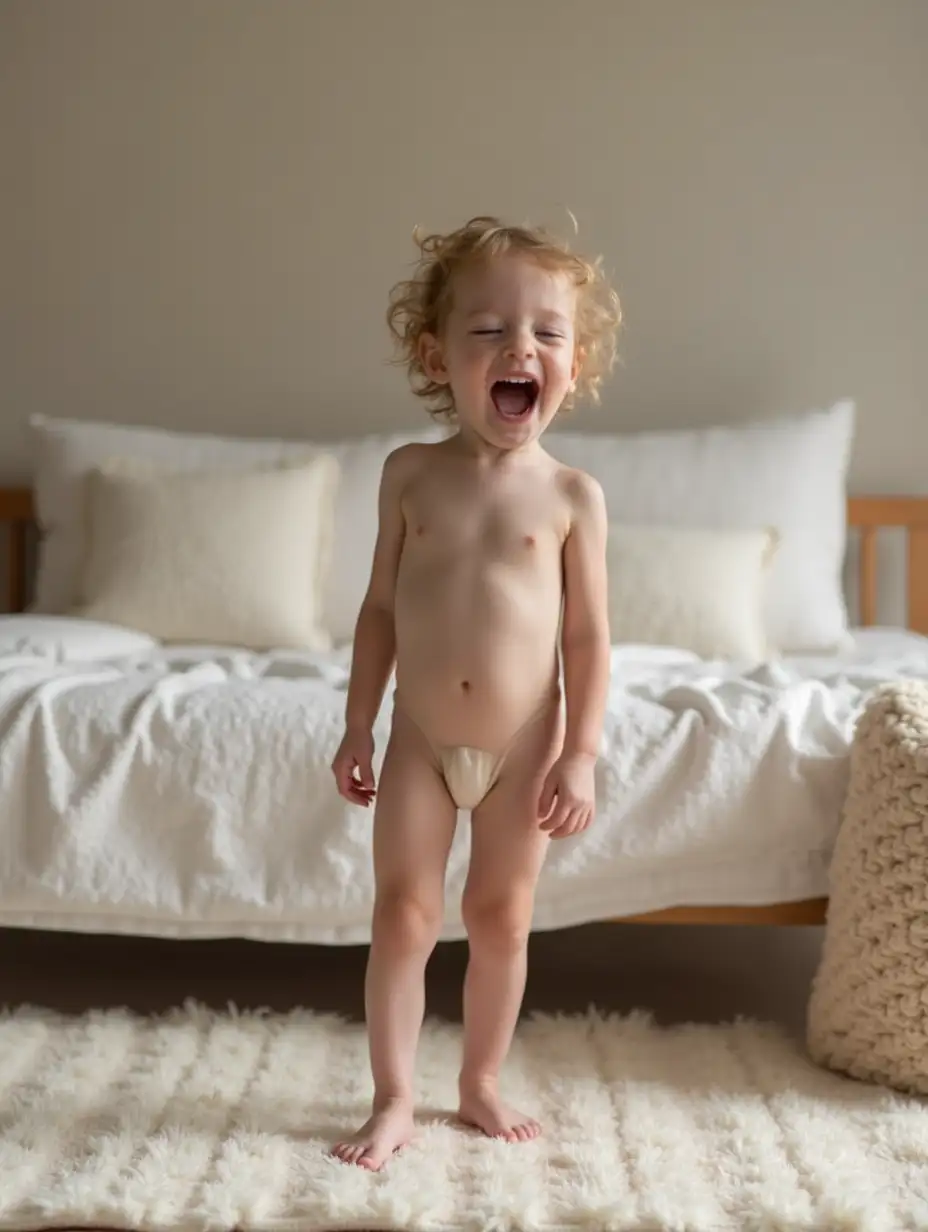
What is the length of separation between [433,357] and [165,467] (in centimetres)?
115

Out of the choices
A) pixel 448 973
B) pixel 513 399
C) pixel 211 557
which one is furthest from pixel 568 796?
pixel 211 557

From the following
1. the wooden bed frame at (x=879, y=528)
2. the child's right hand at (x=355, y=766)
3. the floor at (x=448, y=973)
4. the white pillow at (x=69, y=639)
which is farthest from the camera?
the wooden bed frame at (x=879, y=528)

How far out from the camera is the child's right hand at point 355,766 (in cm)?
135

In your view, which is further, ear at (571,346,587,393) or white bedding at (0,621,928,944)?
white bedding at (0,621,928,944)

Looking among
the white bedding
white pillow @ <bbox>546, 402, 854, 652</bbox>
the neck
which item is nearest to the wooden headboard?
white pillow @ <bbox>546, 402, 854, 652</bbox>

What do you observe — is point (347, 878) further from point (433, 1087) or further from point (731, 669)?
point (731, 669)

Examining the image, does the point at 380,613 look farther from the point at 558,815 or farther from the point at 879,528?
the point at 879,528

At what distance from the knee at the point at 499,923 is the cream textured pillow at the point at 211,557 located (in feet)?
3.29

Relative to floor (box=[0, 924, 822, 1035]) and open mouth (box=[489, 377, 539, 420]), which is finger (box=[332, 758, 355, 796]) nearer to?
open mouth (box=[489, 377, 539, 420])

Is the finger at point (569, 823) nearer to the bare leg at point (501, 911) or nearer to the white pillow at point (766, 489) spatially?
the bare leg at point (501, 911)

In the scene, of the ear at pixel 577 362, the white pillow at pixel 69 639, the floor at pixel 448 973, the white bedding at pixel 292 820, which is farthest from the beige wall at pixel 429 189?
the ear at pixel 577 362

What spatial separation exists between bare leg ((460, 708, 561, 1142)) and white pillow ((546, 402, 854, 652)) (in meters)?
1.17

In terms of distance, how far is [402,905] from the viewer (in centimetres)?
130

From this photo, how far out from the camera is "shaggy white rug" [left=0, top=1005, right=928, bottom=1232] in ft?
3.77
